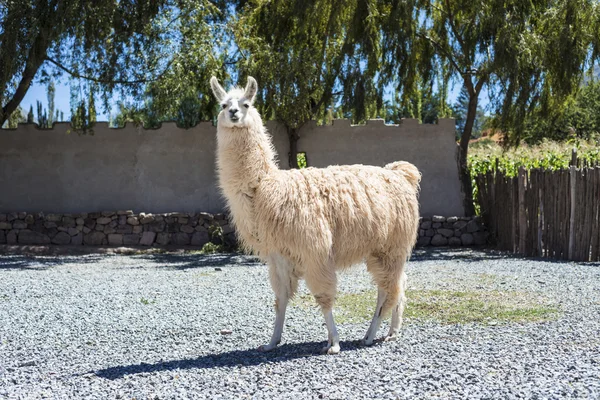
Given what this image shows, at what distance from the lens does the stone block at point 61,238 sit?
50.0 feet

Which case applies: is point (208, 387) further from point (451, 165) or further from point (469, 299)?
point (451, 165)

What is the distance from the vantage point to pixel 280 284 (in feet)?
18.4

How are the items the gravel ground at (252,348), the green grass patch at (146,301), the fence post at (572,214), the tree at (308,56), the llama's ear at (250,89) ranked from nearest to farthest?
the gravel ground at (252,348)
the llama's ear at (250,89)
the green grass patch at (146,301)
the fence post at (572,214)
the tree at (308,56)

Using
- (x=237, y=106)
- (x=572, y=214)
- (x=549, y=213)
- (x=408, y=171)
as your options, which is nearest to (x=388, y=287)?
(x=408, y=171)

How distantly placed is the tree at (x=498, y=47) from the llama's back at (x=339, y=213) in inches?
339

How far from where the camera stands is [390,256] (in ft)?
19.7

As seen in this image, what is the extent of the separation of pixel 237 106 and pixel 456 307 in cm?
360

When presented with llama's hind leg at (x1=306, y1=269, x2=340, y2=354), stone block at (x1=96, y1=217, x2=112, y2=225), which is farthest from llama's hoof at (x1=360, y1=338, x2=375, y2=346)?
stone block at (x1=96, y1=217, x2=112, y2=225)

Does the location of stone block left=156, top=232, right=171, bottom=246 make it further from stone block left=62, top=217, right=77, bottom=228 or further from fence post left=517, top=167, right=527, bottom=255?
fence post left=517, top=167, right=527, bottom=255

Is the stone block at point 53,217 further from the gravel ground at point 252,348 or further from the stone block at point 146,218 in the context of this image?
the gravel ground at point 252,348

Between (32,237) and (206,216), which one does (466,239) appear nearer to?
(206,216)

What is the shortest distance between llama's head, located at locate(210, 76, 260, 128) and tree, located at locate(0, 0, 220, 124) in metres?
8.69

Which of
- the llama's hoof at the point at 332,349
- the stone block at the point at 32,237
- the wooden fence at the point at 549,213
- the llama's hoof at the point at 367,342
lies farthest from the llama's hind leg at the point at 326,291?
the stone block at the point at 32,237

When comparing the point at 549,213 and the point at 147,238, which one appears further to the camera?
the point at 147,238
